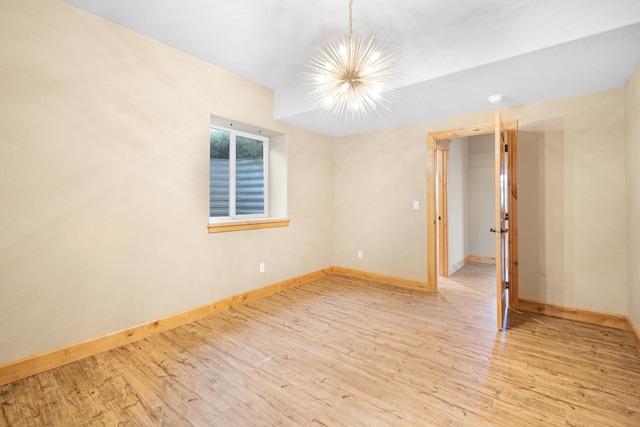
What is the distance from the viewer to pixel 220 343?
2.35 meters

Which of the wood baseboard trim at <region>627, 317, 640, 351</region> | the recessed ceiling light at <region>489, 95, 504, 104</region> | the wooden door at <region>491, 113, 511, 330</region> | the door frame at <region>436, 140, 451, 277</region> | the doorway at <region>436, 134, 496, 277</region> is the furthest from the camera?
the doorway at <region>436, 134, 496, 277</region>

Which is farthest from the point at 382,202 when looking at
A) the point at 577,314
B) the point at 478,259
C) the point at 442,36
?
the point at 478,259

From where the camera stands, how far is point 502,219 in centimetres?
276

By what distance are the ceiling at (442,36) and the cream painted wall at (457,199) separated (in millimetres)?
2057

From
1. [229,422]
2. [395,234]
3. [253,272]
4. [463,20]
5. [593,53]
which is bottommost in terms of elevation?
[229,422]

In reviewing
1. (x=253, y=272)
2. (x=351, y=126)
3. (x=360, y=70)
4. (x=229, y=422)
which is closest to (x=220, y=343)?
(x=229, y=422)

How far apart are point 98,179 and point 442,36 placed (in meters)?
3.02

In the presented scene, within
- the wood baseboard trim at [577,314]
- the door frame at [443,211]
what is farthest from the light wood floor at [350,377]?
the door frame at [443,211]

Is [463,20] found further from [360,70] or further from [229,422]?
[229,422]

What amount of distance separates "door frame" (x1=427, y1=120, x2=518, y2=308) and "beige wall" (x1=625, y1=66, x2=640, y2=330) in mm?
839

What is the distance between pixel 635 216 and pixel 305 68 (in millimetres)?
3255

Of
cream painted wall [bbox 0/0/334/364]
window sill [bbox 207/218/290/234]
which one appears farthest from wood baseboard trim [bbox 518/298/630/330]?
cream painted wall [bbox 0/0/334/364]

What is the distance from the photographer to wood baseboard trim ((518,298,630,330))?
2625 mm

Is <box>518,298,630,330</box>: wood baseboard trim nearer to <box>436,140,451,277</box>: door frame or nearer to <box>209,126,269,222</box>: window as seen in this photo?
<box>436,140,451,277</box>: door frame
